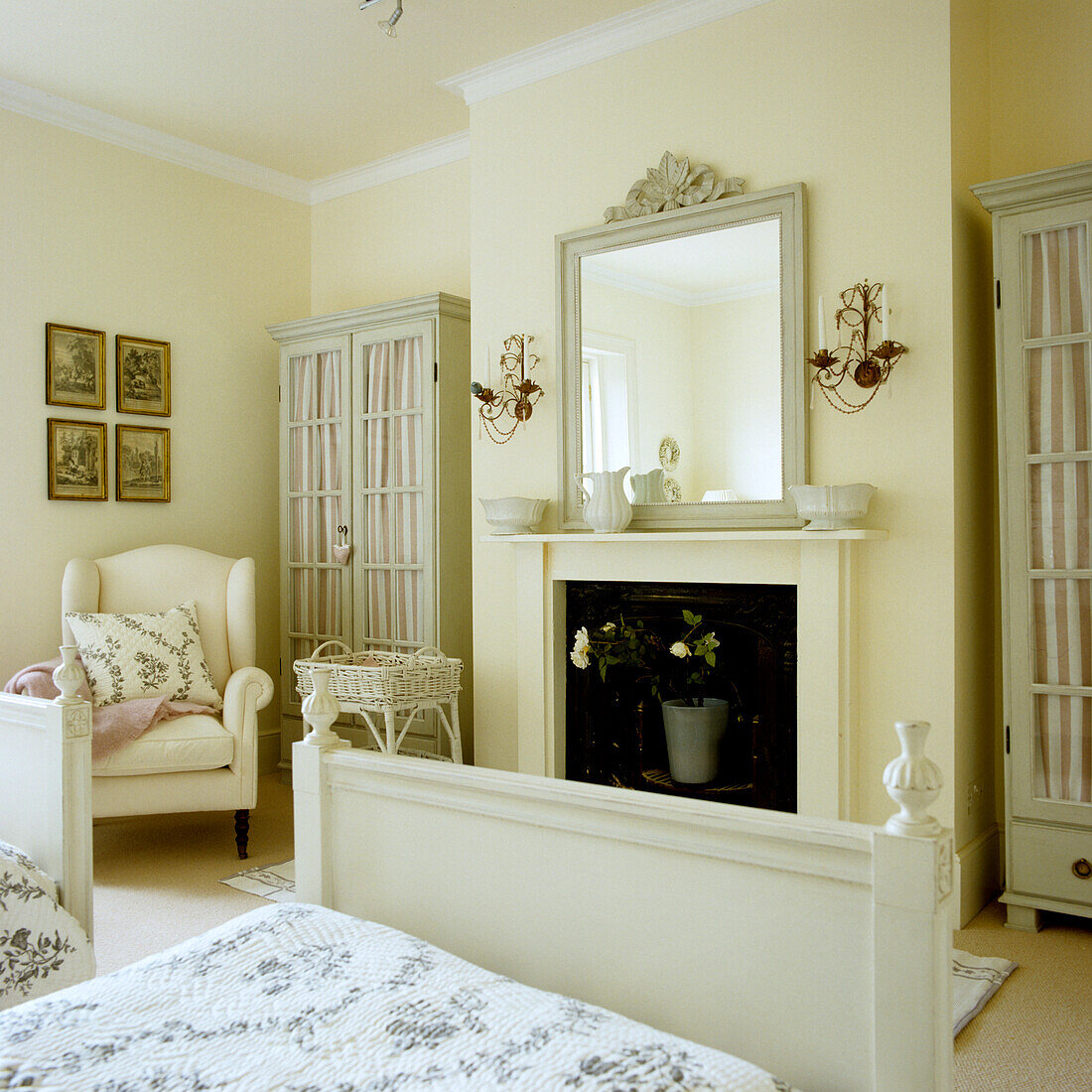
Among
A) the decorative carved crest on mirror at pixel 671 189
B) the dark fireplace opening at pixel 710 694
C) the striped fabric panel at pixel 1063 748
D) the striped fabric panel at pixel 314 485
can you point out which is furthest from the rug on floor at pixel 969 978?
the decorative carved crest on mirror at pixel 671 189

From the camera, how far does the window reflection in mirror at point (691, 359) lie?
3096mm

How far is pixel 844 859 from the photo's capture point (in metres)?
1.19

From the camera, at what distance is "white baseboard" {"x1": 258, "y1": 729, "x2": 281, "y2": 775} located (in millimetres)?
4699

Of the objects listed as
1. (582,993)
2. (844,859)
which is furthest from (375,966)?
(844,859)

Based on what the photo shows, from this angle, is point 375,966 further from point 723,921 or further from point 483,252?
point 483,252

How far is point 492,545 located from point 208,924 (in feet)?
5.33

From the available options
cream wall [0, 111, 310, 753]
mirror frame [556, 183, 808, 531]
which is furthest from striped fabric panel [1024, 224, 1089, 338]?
cream wall [0, 111, 310, 753]

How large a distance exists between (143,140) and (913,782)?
4325 millimetres

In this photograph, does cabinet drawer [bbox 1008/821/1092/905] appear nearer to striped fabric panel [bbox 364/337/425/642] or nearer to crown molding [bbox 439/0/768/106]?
striped fabric panel [bbox 364/337/425/642]

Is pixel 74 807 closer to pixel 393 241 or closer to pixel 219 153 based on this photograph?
pixel 393 241

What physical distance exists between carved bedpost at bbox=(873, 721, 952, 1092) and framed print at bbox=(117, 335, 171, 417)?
388cm

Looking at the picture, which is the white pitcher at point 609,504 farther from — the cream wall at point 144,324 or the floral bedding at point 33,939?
the cream wall at point 144,324

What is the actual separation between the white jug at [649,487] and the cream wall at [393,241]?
4.87 feet

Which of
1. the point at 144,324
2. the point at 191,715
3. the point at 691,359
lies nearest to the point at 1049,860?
the point at 691,359
